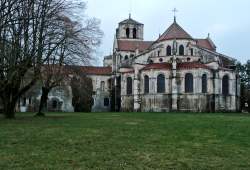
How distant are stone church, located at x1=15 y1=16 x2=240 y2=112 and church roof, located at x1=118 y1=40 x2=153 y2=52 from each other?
4.98 metres

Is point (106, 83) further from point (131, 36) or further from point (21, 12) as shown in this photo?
point (21, 12)

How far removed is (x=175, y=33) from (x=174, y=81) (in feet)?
31.4

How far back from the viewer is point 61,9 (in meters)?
30.4

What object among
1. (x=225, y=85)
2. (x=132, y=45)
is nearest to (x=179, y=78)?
(x=225, y=85)

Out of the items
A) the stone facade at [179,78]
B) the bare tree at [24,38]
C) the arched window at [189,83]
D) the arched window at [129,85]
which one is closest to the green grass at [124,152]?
the bare tree at [24,38]

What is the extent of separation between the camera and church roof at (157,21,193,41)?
68250 millimetres

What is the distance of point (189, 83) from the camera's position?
62.8 m

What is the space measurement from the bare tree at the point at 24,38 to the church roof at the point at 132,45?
165 ft

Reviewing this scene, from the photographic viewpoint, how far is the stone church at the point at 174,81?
205ft

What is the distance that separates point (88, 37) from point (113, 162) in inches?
964

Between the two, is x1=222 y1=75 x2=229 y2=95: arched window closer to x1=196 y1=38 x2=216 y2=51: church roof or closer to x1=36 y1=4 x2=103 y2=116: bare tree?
x1=196 y1=38 x2=216 y2=51: church roof

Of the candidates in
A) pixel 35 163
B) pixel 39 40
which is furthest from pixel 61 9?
pixel 35 163

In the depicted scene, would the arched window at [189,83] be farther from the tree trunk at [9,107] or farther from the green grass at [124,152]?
the green grass at [124,152]

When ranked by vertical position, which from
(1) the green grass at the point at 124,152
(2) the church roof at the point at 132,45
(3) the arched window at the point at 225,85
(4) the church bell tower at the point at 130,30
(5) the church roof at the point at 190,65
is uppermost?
(4) the church bell tower at the point at 130,30
